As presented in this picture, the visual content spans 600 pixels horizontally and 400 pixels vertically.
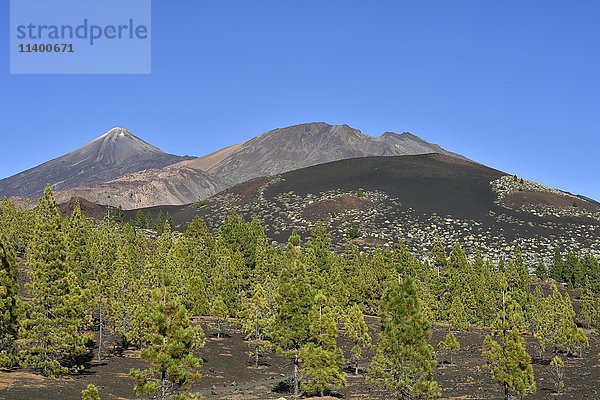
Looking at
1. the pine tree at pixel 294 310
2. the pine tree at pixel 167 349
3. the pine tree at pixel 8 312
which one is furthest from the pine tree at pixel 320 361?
the pine tree at pixel 8 312

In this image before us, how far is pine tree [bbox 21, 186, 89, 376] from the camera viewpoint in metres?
45.1

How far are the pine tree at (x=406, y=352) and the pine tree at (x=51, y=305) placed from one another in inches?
993

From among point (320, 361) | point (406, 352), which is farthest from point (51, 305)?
point (406, 352)

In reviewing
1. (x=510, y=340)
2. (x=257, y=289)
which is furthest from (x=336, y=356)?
(x=257, y=289)

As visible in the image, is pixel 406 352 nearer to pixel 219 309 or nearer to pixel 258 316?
pixel 258 316

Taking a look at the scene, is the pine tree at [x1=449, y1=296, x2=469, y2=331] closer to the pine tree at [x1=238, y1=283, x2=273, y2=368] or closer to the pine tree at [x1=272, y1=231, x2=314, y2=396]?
the pine tree at [x1=238, y1=283, x2=273, y2=368]

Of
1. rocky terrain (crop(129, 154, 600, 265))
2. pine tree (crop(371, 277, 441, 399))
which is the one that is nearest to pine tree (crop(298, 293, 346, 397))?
pine tree (crop(371, 277, 441, 399))

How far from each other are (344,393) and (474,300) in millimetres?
42633

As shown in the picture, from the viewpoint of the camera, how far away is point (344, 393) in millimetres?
46500

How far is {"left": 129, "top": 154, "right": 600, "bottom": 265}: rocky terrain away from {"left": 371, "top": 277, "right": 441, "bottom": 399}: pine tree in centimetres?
9928

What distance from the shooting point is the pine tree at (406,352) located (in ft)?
111

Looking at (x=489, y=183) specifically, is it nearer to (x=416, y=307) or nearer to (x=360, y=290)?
(x=360, y=290)

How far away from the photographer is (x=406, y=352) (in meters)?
34.1

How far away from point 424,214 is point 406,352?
5262 inches
